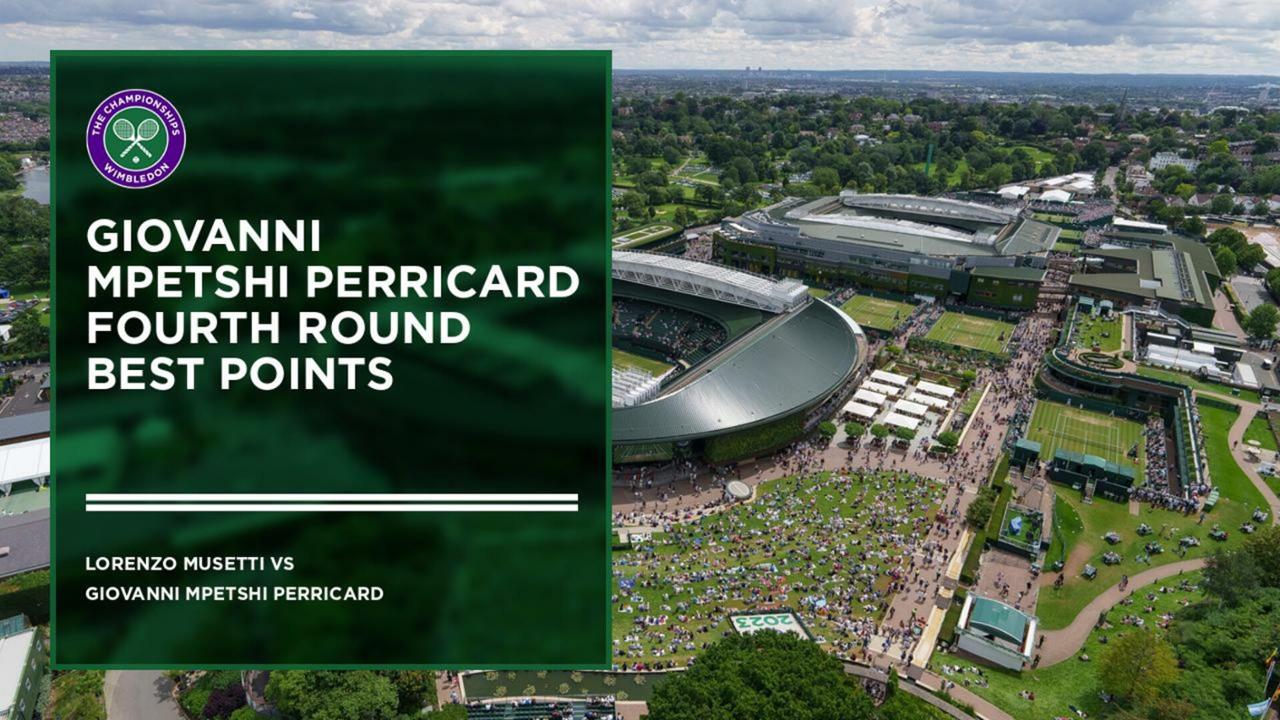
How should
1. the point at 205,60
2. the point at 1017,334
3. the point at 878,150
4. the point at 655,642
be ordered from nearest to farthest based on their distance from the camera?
1. the point at 205,60
2. the point at 655,642
3. the point at 1017,334
4. the point at 878,150

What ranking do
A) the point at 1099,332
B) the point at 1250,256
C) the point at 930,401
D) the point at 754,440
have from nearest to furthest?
1. the point at 754,440
2. the point at 930,401
3. the point at 1099,332
4. the point at 1250,256

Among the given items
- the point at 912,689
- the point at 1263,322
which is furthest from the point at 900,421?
the point at 1263,322

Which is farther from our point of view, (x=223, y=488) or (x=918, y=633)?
(x=918, y=633)

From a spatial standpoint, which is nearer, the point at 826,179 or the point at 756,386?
the point at 756,386

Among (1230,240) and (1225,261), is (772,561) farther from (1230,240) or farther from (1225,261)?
(1230,240)

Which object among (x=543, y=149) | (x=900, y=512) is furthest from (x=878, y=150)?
(x=543, y=149)

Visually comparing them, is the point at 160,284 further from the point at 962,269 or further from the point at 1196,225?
the point at 1196,225

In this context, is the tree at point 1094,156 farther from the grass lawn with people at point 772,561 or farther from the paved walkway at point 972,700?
the paved walkway at point 972,700

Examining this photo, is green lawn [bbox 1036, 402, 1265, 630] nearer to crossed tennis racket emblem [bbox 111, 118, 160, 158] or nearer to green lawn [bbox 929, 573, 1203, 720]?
green lawn [bbox 929, 573, 1203, 720]
